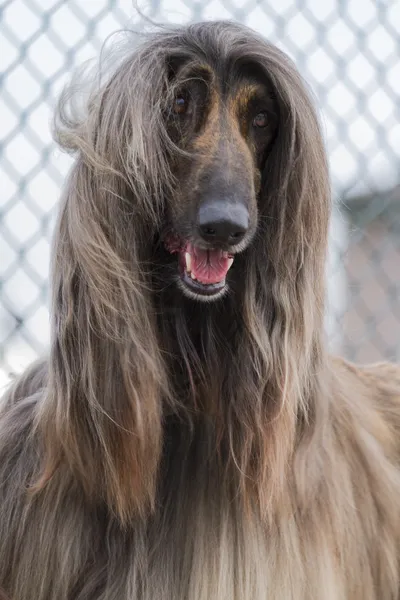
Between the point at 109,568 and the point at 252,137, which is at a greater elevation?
the point at 252,137

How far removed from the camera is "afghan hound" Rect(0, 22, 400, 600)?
1406 mm

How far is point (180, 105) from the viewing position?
144cm

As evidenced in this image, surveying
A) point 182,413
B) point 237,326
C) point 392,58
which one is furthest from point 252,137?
point 392,58

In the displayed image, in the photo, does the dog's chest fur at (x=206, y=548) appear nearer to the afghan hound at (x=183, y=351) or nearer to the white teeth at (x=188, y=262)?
the afghan hound at (x=183, y=351)

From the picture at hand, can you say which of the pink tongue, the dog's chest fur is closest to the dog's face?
the pink tongue

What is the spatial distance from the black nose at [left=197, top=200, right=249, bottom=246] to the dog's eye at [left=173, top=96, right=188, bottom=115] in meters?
0.18

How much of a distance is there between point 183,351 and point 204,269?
0.15 meters

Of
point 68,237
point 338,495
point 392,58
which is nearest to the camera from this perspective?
point 68,237

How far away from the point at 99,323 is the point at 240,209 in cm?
25

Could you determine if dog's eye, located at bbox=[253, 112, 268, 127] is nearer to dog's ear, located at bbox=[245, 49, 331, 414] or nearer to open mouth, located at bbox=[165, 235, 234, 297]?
dog's ear, located at bbox=[245, 49, 331, 414]

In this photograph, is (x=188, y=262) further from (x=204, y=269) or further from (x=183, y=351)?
(x=183, y=351)

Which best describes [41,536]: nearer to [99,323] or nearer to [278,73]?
[99,323]

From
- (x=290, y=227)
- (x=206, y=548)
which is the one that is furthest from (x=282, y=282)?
(x=206, y=548)

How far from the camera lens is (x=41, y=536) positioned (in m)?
1.54
